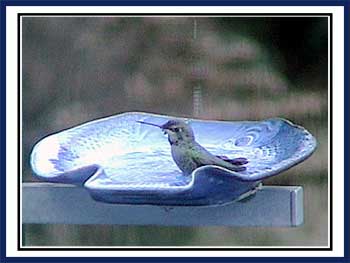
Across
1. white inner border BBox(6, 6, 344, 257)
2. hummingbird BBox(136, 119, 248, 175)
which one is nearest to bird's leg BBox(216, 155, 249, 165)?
hummingbird BBox(136, 119, 248, 175)

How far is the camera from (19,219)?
9.96 feet

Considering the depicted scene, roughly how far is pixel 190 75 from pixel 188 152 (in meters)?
0.16

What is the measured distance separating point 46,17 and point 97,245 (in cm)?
47

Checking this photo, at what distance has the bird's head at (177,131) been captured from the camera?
3.01 metres

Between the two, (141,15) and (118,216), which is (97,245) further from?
(141,15)

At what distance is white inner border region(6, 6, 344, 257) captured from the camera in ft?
9.92

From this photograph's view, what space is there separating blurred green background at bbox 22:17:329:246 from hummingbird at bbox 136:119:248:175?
0.12 ft

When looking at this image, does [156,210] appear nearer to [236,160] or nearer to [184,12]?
[236,160]

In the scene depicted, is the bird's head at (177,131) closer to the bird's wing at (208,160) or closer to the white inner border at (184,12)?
the bird's wing at (208,160)

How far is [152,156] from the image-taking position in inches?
119

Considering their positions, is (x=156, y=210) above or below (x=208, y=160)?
below

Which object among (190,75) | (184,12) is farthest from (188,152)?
(184,12)

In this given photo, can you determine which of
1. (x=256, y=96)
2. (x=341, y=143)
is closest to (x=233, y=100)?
(x=256, y=96)

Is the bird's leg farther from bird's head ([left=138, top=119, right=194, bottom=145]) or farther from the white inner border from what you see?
the white inner border
